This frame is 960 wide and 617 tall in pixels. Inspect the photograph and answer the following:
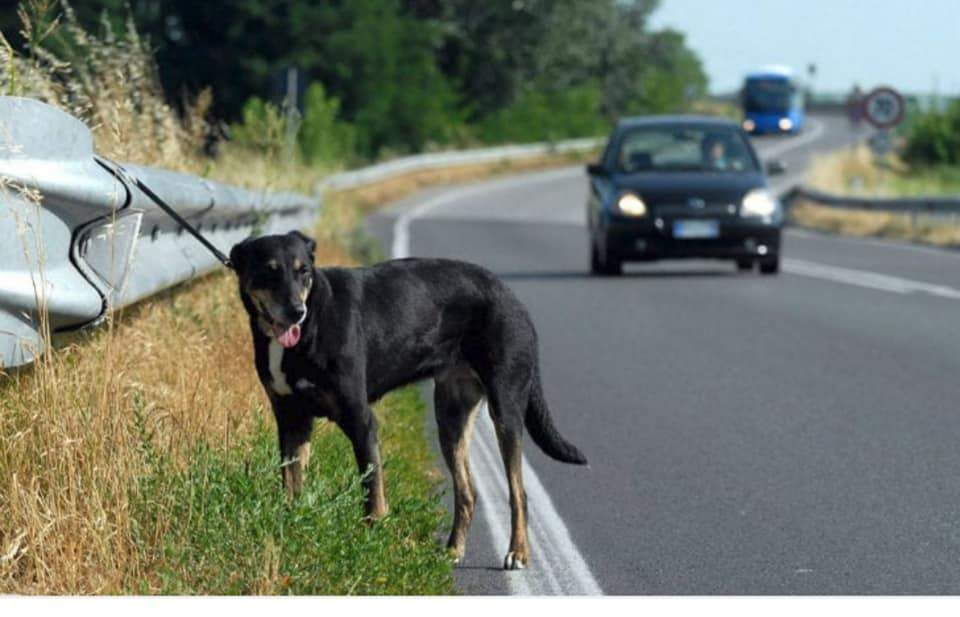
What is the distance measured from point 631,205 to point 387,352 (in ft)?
52.3

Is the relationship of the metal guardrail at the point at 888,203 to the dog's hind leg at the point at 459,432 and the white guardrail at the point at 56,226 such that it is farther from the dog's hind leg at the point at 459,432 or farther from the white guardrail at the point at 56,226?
the white guardrail at the point at 56,226

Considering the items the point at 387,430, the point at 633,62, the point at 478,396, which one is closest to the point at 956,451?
the point at 387,430

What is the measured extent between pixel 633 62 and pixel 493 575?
101366 millimetres

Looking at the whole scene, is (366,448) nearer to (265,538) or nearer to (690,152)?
(265,538)

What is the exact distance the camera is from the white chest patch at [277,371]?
690 centimetres

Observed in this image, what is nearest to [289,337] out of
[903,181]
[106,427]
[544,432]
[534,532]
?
[106,427]

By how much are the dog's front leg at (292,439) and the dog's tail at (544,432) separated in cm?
102

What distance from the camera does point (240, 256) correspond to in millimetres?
7012

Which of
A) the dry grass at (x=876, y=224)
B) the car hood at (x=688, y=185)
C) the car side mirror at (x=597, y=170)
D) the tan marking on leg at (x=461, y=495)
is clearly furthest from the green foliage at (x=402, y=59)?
the tan marking on leg at (x=461, y=495)

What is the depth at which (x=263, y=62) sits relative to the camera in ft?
243

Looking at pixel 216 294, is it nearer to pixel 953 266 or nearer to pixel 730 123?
pixel 730 123

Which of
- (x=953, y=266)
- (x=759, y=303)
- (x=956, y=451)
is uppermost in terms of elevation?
(x=956, y=451)

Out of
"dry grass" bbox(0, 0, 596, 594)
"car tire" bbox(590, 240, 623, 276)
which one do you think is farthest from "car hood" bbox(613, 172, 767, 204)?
"dry grass" bbox(0, 0, 596, 594)

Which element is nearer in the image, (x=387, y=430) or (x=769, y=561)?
(x=769, y=561)
